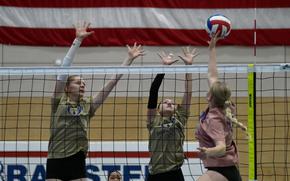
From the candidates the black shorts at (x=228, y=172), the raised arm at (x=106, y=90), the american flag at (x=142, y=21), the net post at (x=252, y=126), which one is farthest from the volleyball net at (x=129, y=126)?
the black shorts at (x=228, y=172)

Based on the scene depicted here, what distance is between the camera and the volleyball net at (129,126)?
30.1 ft

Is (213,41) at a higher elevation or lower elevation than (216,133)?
higher

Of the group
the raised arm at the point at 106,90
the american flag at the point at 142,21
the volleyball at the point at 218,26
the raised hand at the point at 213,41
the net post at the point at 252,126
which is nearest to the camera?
the raised hand at the point at 213,41

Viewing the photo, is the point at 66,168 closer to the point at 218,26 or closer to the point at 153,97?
the point at 153,97

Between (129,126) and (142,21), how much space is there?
67.6 inches

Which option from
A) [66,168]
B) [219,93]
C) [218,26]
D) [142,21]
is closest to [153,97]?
[218,26]

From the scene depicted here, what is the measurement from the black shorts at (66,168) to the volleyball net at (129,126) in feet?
8.12

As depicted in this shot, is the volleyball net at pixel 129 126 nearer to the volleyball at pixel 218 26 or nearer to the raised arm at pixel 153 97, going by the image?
the raised arm at pixel 153 97

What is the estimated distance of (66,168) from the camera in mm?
6559

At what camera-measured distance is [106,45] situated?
35.5ft

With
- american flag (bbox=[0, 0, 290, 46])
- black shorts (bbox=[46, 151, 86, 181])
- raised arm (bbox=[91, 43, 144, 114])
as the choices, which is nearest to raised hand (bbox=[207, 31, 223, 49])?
raised arm (bbox=[91, 43, 144, 114])

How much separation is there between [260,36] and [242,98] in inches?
41.5

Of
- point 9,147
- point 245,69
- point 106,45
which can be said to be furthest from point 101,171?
point 245,69

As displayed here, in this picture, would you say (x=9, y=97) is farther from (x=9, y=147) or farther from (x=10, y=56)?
(x=9, y=147)
